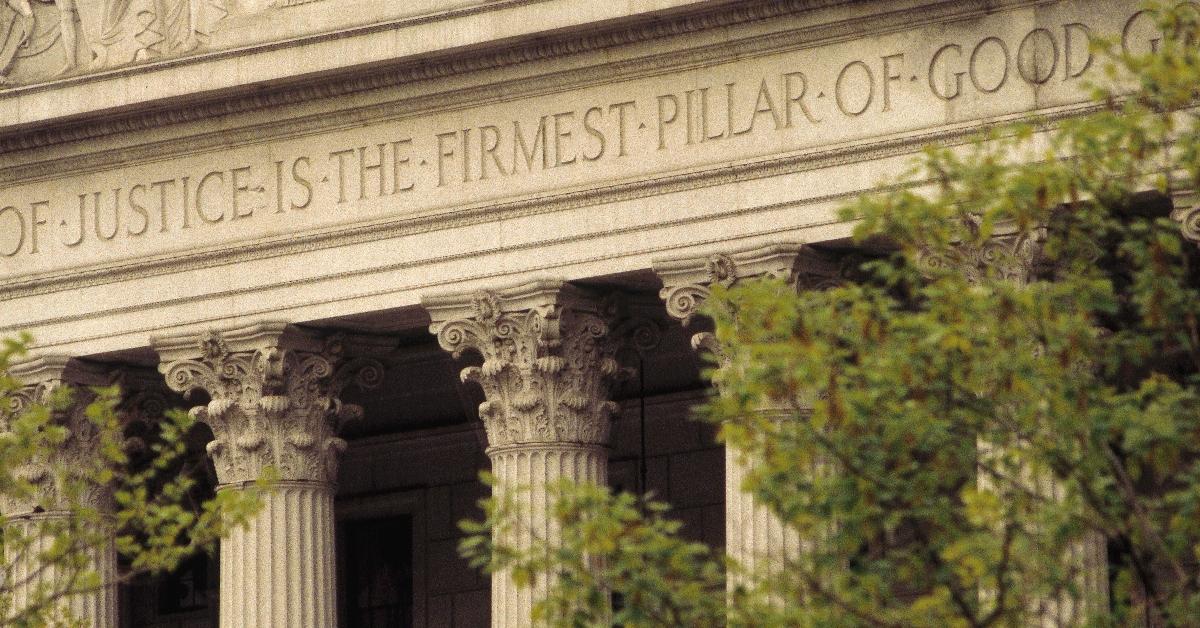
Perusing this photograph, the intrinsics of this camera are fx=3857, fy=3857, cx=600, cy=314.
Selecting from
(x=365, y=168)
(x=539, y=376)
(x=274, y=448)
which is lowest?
(x=274, y=448)

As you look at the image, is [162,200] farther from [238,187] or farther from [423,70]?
[423,70]

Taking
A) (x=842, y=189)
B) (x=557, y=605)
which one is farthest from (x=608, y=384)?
(x=557, y=605)

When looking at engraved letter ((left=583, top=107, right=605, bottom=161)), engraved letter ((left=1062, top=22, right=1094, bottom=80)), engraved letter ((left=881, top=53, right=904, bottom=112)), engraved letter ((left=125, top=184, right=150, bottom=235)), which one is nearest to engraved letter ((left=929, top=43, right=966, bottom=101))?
engraved letter ((left=881, top=53, right=904, bottom=112))

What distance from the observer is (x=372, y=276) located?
176 feet

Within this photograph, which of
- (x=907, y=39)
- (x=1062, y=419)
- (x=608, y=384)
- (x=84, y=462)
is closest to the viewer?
(x=1062, y=419)

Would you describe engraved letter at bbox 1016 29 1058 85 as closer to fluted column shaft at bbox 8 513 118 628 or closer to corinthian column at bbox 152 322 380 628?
corinthian column at bbox 152 322 380 628

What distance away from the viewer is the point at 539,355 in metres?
52.2

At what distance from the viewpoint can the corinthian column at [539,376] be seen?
170 ft

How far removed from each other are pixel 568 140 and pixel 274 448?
251 inches

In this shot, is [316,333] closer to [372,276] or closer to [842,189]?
[372,276]

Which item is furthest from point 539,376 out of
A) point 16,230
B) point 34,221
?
point 16,230

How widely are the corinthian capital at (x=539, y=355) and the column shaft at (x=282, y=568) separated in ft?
11.6

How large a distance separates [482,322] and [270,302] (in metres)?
3.69

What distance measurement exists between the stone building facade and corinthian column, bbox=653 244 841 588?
6 centimetres
